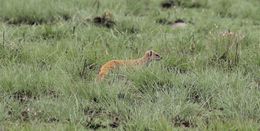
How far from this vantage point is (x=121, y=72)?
5.80 m

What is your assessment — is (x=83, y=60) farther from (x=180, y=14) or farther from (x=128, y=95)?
(x=180, y=14)

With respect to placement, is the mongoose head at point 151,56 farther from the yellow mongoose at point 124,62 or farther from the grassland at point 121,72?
the grassland at point 121,72

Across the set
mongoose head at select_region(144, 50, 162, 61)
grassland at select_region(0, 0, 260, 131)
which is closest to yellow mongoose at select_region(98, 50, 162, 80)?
mongoose head at select_region(144, 50, 162, 61)

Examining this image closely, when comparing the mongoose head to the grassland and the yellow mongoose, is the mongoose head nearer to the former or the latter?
the yellow mongoose

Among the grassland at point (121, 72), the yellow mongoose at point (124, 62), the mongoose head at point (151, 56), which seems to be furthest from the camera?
the mongoose head at point (151, 56)

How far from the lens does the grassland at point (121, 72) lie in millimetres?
4809

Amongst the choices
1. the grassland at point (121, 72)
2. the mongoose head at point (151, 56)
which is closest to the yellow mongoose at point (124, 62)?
the mongoose head at point (151, 56)

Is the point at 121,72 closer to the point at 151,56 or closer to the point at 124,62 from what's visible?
the point at 124,62

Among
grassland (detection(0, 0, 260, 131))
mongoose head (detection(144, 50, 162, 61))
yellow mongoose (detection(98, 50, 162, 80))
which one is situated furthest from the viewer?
mongoose head (detection(144, 50, 162, 61))

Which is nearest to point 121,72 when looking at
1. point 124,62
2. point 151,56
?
point 124,62

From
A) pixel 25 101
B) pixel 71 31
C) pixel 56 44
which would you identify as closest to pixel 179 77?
pixel 25 101

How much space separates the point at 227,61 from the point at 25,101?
7.93 ft

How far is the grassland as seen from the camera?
15.8ft

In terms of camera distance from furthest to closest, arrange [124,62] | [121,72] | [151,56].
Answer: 1. [151,56]
2. [124,62]
3. [121,72]
